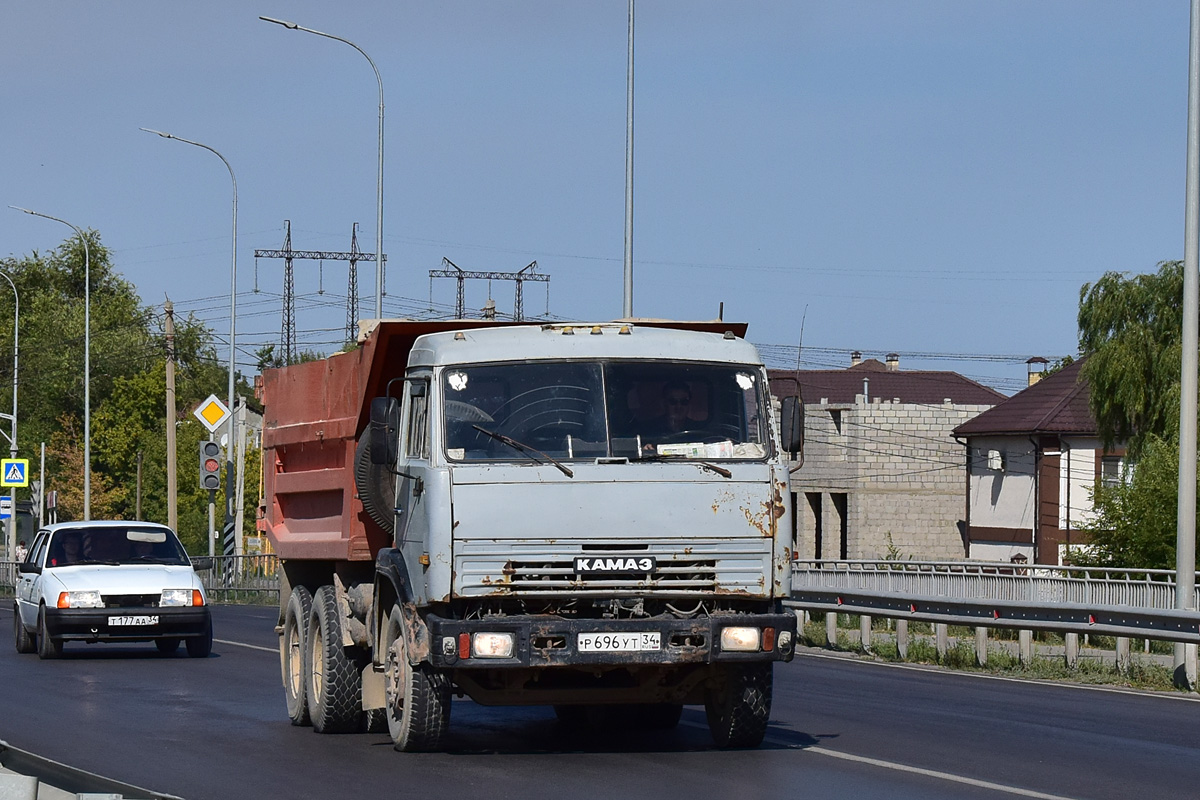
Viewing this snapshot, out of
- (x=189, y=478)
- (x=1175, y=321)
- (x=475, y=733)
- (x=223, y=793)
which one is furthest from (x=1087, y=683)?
(x=189, y=478)

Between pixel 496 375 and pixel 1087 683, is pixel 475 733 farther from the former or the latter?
pixel 1087 683

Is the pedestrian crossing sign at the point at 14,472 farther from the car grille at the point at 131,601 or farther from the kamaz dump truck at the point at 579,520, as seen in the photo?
the kamaz dump truck at the point at 579,520

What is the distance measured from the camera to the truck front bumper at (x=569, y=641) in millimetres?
10648

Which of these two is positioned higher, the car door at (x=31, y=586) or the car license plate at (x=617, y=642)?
the car license plate at (x=617, y=642)

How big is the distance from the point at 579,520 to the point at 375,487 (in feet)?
6.79

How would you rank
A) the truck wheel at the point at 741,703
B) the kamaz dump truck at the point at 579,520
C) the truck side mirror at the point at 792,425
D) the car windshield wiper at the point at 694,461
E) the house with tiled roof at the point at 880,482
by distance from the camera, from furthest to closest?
the house with tiled roof at the point at 880,482 → the truck wheel at the point at 741,703 → the truck side mirror at the point at 792,425 → the car windshield wiper at the point at 694,461 → the kamaz dump truck at the point at 579,520

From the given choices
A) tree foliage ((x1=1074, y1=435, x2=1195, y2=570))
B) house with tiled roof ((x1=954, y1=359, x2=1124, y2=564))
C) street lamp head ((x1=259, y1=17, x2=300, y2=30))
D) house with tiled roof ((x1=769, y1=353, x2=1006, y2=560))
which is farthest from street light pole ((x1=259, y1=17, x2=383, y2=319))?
house with tiled roof ((x1=769, y1=353, x2=1006, y2=560))

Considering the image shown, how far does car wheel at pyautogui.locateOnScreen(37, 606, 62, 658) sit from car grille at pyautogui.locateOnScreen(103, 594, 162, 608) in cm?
75

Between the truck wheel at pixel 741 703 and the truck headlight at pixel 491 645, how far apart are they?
4.88ft

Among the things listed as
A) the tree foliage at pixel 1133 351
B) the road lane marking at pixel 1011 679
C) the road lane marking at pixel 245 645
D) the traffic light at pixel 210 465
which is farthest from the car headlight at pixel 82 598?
the tree foliage at pixel 1133 351

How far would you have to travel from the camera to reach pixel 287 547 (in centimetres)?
1473

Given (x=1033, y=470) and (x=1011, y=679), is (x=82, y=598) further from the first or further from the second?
(x=1033, y=470)

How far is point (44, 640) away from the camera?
21812mm

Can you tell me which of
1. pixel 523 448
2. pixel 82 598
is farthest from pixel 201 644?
pixel 523 448
